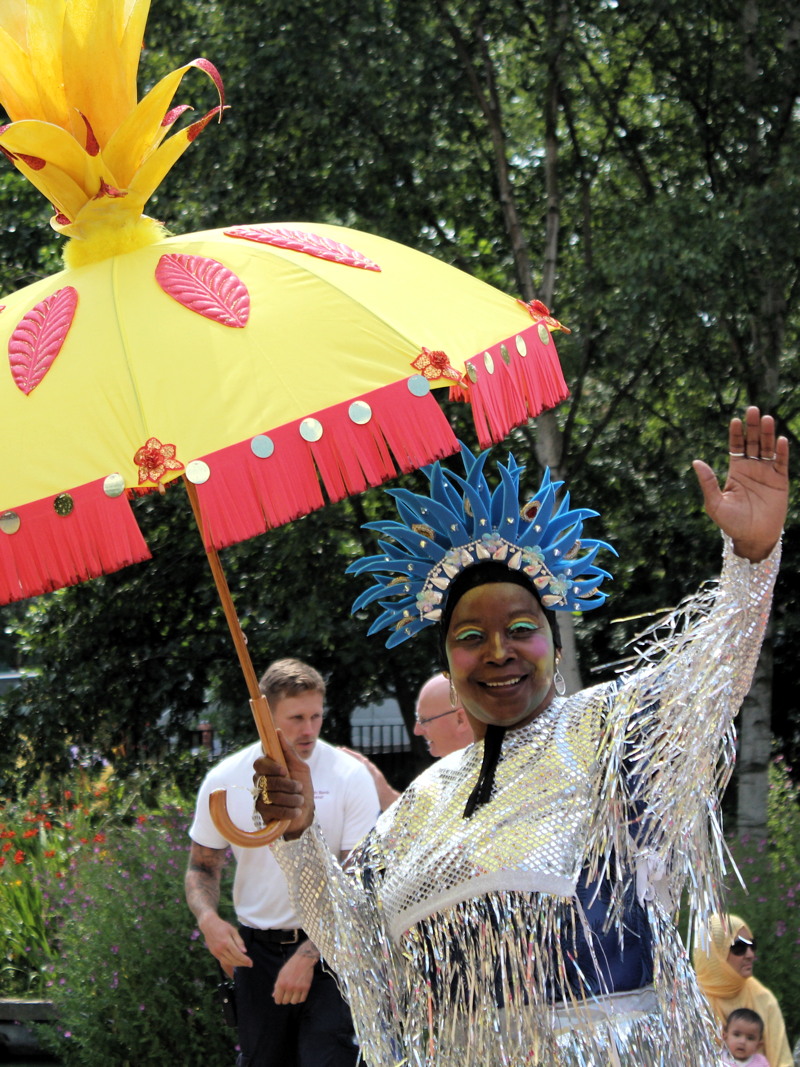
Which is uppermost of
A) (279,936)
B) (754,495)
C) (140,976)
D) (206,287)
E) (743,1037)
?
(206,287)

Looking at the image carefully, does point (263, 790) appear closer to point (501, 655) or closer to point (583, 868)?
point (501, 655)

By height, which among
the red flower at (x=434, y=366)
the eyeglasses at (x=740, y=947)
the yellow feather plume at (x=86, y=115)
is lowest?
the eyeglasses at (x=740, y=947)

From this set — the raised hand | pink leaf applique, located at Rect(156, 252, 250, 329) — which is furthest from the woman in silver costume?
pink leaf applique, located at Rect(156, 252, 250, 329)

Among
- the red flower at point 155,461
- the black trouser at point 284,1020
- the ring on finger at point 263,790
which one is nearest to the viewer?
the red flower at point 155,461

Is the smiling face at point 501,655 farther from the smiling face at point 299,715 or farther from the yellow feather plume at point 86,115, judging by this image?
the smiling face at point 299,715

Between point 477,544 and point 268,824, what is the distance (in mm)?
714

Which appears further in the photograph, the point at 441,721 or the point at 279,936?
the point at 441,721

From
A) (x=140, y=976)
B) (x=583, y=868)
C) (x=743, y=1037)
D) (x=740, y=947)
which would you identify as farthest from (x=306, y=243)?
(x=140, y=976)

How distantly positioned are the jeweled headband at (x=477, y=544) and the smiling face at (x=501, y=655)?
68 millimetres

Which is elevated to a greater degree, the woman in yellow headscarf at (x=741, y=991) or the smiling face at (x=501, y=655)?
the smiling face at (x=501, y=655)

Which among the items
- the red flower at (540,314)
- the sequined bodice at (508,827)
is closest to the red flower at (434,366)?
the red flower at (540,314)

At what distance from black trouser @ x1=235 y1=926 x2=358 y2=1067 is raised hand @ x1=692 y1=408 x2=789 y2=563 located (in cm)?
269

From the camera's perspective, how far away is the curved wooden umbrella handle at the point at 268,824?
2707 millimetres

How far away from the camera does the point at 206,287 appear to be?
103 inches
